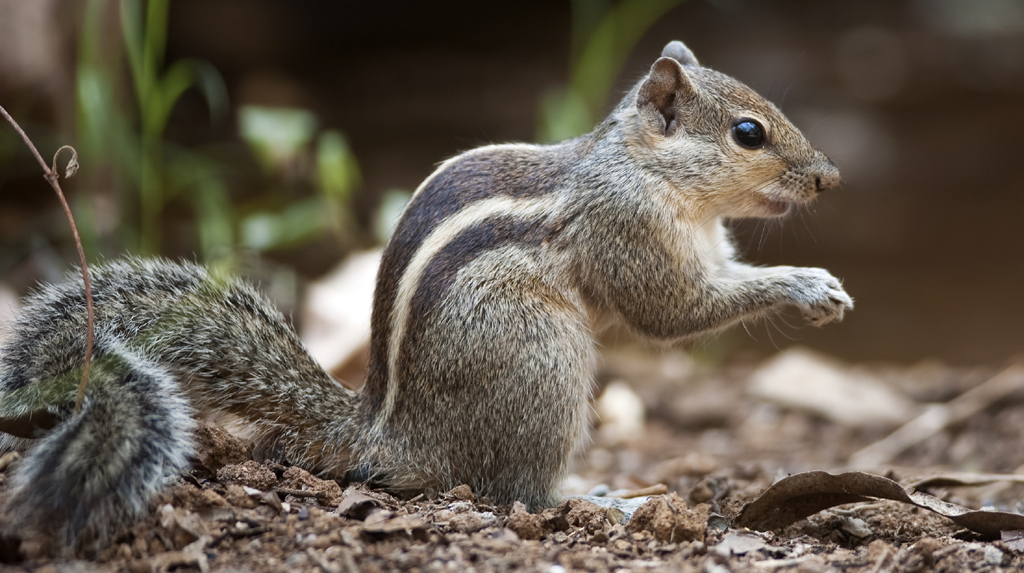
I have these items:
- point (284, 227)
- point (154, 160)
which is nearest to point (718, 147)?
point (284, 227)

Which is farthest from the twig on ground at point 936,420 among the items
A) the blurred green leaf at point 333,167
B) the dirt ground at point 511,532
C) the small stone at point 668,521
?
the blurred green leaf at point 333,167

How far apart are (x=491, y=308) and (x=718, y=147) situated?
1496 mm

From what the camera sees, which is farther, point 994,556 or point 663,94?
point 663,94

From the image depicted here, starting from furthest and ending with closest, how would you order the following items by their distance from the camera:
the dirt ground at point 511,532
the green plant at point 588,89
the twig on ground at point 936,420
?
the green plant at point 588,89 → the twig on ground at point 936,420 → the dirt ground at point 511,532

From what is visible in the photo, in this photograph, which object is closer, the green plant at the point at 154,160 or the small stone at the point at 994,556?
the small stone at the point at 994,556

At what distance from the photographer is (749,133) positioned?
4.27 metres

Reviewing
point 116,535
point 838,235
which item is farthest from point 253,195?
point 838,235

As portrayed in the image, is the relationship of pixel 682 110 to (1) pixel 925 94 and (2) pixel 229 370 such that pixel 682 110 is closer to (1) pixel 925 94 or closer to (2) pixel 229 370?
(2) pixel 229 370

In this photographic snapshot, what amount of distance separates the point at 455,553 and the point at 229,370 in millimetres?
1481

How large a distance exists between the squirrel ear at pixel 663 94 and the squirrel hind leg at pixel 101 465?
2635mm

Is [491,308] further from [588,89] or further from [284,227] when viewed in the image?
[588,89]

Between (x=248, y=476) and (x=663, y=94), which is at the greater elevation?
(x=663, y=94)

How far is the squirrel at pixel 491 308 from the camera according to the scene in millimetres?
3547

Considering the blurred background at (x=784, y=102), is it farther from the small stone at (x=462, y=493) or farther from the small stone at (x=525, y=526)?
the small stone at (x=525, y=526)
